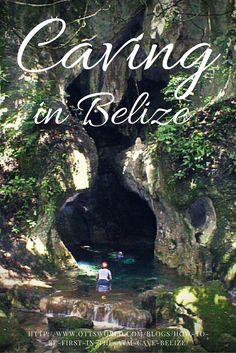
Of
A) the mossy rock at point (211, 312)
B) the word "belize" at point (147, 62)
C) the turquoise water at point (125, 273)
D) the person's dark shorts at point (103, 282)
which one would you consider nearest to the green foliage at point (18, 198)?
the word "belize" at point (147, 62)

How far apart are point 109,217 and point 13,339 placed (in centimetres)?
1539

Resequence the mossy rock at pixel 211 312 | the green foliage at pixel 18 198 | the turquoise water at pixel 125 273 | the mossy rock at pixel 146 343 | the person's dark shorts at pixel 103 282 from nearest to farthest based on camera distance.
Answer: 1. the mossy rock at pixel 146 343
2. the mossy rock at pixel 211 312
3. the person's dark shorts at pixel 103 282
4. the turquoise water at pixel 125 273
5. the green foliage at pixel 18 198

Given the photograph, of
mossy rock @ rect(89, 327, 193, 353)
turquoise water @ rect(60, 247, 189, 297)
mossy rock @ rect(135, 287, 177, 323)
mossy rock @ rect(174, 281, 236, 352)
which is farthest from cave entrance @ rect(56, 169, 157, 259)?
mossy rock @ rect(89, 327, 193, 353)

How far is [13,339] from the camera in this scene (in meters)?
9.66

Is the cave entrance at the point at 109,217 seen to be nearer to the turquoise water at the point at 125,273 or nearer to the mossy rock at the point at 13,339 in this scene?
the turquoise water at the point at 125,273

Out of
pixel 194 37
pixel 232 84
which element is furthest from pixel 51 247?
pixel 194 37

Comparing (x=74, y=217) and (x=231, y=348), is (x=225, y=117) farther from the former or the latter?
(x=74, y=217)

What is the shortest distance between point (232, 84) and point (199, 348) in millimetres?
10962

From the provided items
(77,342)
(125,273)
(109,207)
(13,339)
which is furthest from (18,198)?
(109,207)

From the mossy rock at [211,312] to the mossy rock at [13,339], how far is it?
3638 millimetres

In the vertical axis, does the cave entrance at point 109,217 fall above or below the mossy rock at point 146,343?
above

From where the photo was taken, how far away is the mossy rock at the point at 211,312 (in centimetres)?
933

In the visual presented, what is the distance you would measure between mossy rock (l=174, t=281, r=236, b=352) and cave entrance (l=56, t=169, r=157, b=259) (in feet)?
46.2

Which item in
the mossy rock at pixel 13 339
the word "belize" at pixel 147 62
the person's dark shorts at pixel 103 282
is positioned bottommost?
the mossy rock at pixel 13 339
